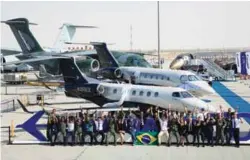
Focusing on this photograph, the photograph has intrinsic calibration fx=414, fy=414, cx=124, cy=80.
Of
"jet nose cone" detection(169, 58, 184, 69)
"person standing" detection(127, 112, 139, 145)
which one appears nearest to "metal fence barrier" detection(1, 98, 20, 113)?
"person standing" detection(127, 112, 139, 145)

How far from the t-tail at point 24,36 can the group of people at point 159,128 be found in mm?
28324

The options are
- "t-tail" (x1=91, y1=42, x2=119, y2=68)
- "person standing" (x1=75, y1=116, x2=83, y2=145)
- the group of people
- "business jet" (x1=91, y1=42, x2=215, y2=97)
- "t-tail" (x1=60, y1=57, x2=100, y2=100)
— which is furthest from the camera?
"t-tail" (x1=91, y1=42, x2=119, y2=68)

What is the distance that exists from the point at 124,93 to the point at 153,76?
29.2 feet

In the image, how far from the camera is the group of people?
16.6 meters

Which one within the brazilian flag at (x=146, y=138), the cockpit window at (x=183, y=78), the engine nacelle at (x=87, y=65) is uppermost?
the engine nacelle at (x=87, y=65)

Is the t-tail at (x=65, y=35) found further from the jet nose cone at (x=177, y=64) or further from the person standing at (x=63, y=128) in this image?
the person standing at (x=63, y=128)

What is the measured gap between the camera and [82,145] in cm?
1717

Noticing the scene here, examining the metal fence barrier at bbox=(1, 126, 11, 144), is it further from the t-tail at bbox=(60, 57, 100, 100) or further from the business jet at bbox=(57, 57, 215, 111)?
the business jet at bbox=(57, 57, 215, 111)

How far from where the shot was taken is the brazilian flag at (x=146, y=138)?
17172 millimetres

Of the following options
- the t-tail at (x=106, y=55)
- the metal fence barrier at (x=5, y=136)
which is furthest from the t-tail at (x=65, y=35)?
the metal fence barrier at (x=5, y=136)

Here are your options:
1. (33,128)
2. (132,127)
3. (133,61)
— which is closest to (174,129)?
(132,127)

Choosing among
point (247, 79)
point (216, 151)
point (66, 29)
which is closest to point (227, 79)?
point (247, 79)

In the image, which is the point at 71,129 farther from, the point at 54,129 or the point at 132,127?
the point at 132,127

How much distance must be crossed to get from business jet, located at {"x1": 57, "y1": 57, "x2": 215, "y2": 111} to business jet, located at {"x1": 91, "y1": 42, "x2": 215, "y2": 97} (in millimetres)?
6770
